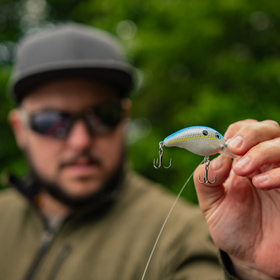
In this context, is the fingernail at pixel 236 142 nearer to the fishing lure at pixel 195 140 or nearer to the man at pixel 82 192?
the fishing lure at pixel 195 140

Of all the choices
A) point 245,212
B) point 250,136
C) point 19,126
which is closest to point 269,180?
point 250,136

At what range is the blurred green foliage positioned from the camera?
4789 mm

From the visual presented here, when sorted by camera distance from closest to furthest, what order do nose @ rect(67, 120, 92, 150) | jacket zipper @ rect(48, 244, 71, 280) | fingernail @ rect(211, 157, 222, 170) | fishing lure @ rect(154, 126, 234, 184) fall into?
fishing lure @ rect(154, 126, 234, 184) < fingernail @ rect(211, 157, 222, 170) < jacket zipper @ rect(48, 244, 71, 280) < nose @ rect(67, 120, 92, 150)

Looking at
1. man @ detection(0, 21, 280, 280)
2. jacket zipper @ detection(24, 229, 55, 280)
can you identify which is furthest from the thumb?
jacket zipper @ detection(24, 229, 55, 280)

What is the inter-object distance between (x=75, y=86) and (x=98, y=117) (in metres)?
0.33

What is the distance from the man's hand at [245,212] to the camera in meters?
1.43

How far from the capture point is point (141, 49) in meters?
5.84

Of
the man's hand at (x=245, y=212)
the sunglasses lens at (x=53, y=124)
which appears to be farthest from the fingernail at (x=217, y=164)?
the sunglasses lens at (x=53, y=124)

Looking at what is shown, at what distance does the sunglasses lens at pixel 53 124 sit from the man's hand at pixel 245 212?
4.62 feet

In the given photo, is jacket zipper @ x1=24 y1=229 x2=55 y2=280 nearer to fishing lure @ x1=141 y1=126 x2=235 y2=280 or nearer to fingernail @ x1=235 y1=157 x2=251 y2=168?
fishing lure @ x1=141 y1=126 x2=235 y2=280

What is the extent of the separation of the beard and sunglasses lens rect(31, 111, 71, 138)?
0.23 m

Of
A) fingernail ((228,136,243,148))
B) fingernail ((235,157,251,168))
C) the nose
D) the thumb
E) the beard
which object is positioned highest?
fingernail ((228,136,243,148))

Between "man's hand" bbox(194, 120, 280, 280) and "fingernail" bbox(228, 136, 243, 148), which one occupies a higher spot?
"fingernail" bbox(228, 136, 243, 148)

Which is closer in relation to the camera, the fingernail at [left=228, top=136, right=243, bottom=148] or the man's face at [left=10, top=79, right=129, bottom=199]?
the fingernail at [left=228, top=136, right=243, bottom=148]
